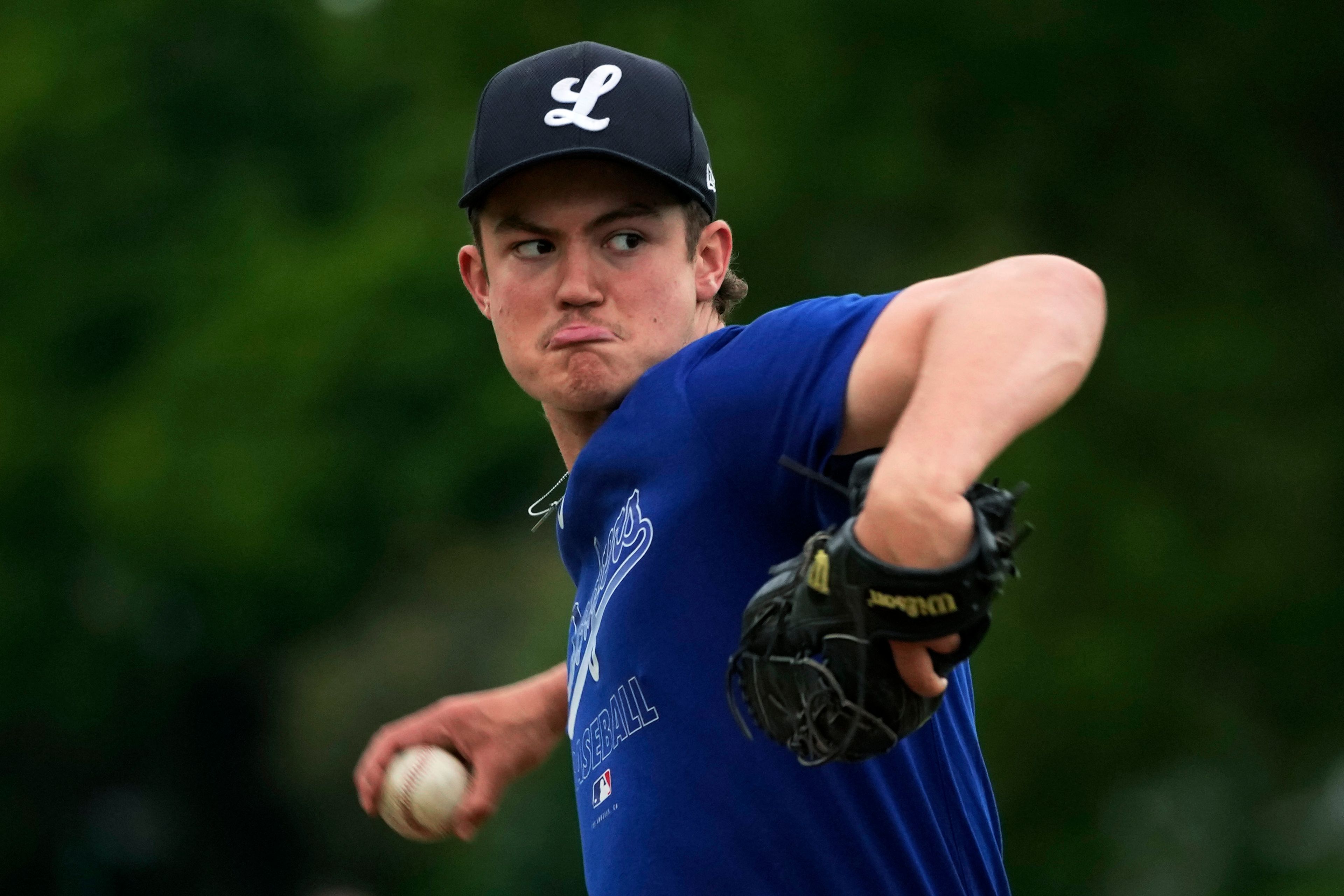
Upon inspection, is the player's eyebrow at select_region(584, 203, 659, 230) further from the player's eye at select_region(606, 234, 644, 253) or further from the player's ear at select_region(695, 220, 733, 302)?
the player's ear at select_region(695, 220, 733, 302)

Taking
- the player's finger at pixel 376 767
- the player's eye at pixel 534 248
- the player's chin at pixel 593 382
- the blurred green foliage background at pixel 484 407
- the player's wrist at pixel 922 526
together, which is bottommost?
the player's wrist at pixel 922 526

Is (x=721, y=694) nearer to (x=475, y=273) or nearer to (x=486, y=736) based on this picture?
(x=486, y=736)

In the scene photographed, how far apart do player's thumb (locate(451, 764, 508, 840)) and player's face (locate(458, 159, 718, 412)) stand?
915 mm

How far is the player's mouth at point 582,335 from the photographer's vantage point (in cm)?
320

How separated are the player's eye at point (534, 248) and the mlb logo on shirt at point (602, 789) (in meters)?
0.91

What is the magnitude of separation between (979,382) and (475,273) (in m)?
1.77

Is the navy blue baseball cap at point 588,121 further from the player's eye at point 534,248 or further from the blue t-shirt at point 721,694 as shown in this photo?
the blue t-shirt at point 721,694

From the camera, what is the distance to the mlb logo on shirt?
3.08 meters

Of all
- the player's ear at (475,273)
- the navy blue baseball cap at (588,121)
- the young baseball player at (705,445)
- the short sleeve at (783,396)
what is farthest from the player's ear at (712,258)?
the short sleeve at (783,396)

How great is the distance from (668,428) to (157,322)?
45.4ft

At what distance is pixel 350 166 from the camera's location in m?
15.9

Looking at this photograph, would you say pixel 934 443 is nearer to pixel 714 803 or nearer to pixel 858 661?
pixel 858 661

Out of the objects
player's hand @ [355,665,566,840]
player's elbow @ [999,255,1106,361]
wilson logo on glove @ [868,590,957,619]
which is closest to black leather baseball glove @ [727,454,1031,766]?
wilson logo on glove @ [868,590,957,619]

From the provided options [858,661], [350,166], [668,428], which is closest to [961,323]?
[858,661]
